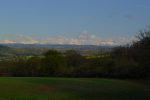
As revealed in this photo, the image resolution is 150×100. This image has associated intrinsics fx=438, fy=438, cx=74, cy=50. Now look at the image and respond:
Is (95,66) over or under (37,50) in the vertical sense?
under

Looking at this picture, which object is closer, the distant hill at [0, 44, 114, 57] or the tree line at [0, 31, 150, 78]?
the tree line at [0, 31, 150, 78]

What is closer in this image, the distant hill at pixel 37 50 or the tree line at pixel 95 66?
the tree line at pixel 95 66

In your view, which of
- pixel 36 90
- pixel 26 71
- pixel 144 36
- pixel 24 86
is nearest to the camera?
pixel 36 90

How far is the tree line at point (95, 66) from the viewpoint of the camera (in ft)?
220

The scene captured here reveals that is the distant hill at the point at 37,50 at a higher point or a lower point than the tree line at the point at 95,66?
higher

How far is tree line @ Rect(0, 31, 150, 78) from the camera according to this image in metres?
67.1

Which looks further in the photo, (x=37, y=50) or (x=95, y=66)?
(x=37, y=50)

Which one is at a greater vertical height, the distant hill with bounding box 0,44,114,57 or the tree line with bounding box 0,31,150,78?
the distant hill with bounding box 0,44,114,57

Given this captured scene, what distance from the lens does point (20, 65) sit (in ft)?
251

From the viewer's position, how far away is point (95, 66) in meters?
75.9

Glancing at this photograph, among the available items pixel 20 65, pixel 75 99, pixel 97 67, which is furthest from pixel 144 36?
pixel 75 99

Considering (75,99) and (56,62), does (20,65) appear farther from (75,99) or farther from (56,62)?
(75,99)

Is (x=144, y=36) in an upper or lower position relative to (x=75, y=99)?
upper

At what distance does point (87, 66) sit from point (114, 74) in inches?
296
